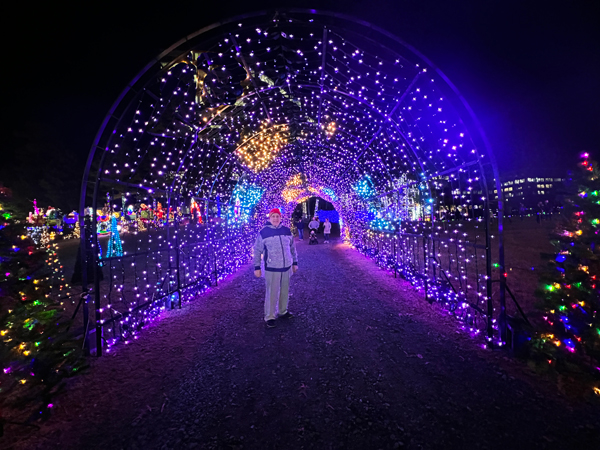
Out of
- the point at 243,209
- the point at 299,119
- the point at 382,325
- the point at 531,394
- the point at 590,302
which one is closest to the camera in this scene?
the point at 590,302

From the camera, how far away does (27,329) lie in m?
2.93

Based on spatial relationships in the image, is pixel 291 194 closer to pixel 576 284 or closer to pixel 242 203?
pixel 242 203

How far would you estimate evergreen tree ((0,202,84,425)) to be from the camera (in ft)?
9.03

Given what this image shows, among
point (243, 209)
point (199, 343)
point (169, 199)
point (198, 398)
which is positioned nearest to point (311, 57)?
point (169, 199)

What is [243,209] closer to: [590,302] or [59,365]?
[59,365]

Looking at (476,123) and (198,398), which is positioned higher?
(476,123)

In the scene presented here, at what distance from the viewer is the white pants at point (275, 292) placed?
5.24 metres

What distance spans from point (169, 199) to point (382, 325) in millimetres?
5349

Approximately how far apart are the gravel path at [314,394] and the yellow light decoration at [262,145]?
6.26 m

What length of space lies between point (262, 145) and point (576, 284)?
30.7 feet

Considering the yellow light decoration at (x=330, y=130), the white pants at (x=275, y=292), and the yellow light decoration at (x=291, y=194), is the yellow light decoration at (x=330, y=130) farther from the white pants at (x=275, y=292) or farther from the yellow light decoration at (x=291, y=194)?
the yellow light decoration at (x=291, y=194)

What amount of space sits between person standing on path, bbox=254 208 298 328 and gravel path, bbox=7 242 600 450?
0.37 metres

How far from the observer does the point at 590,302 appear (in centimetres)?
282

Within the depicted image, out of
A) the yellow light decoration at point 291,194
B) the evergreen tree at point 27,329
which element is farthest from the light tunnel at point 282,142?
the yellow light decoration at point 291,194
